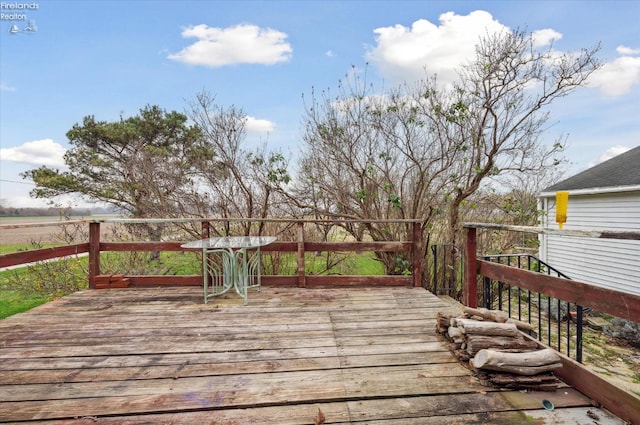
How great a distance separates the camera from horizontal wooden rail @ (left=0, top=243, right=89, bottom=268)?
305 cm

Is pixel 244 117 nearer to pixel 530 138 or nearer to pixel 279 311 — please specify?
pixel 279 311

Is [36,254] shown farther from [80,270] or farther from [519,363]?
[519,363]

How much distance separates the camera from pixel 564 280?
1814 millimetres

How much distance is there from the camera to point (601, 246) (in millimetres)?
8133

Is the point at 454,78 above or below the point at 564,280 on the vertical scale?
above

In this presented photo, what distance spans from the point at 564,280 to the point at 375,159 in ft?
13.7

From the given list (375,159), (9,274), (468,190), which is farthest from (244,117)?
(9,274)

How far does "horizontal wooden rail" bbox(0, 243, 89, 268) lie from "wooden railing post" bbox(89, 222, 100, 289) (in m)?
0.08

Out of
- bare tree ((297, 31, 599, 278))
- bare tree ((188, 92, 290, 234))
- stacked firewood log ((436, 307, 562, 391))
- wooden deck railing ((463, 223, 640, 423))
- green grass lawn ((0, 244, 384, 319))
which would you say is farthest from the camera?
green grass lawn ((0, 244, 384, 319))

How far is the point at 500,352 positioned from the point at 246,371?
155cm

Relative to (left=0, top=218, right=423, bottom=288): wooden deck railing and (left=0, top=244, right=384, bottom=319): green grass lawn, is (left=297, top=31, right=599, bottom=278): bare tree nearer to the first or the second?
(left=0, top=244, right=384, bottom=319): green grass lawn

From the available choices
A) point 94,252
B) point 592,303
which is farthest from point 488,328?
point 94,252

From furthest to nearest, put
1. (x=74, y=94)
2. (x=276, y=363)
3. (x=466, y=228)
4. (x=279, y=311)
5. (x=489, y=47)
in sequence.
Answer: (x=74, y=94), (x=489, y=47), (x=279, y=311), (x=466, y=228), (x=276, y=363)

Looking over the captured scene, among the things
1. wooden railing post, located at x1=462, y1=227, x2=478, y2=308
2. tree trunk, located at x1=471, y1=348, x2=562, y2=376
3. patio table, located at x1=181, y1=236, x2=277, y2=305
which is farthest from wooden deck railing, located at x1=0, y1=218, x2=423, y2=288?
tree trunk, located at x1=471, y1=348, x2=562, y2=376
